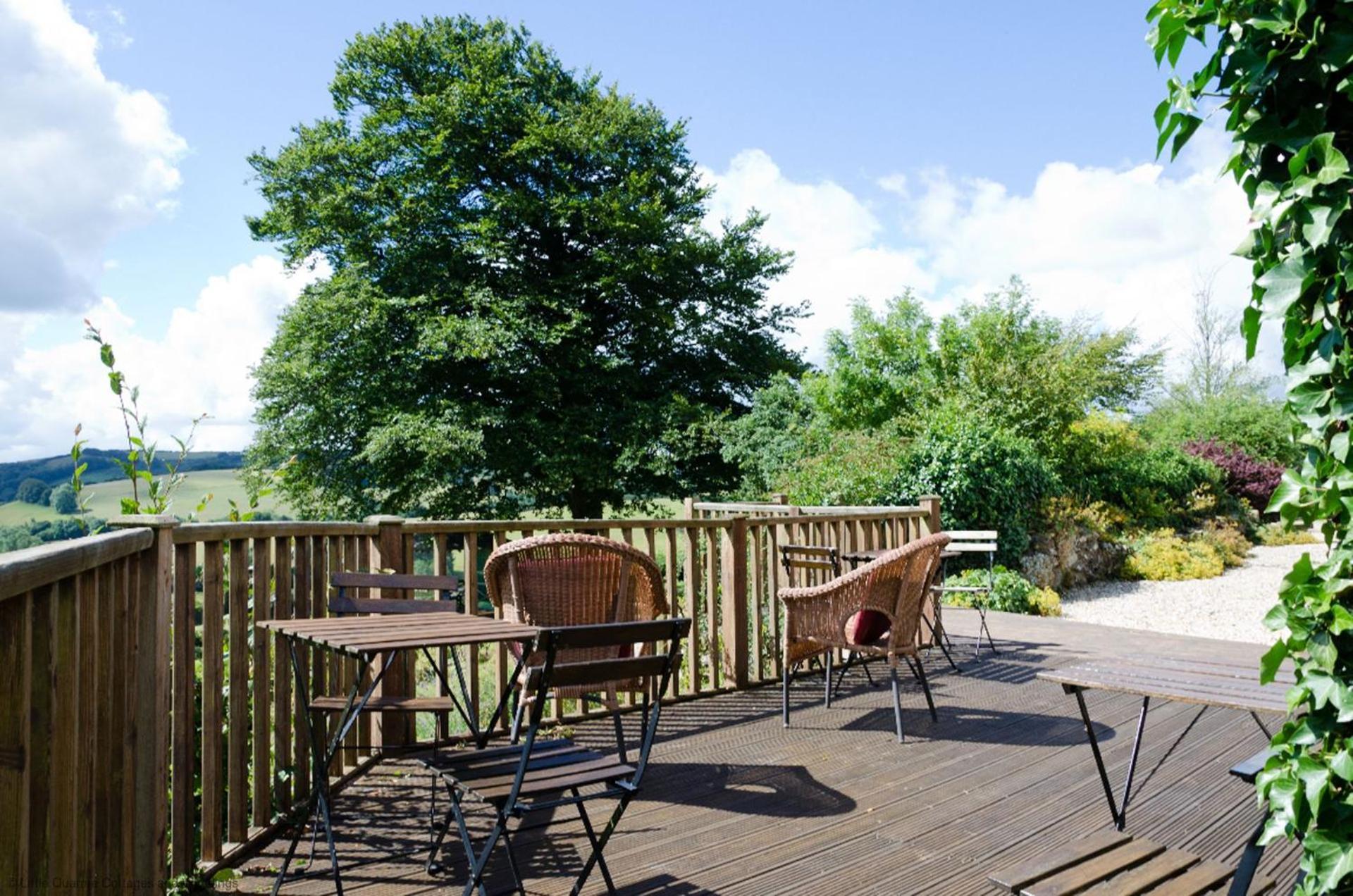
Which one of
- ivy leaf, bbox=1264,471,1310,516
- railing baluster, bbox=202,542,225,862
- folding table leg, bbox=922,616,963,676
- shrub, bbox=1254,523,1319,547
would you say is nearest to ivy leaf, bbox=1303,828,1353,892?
ivy leaf, bbox=1264,471,1310,516

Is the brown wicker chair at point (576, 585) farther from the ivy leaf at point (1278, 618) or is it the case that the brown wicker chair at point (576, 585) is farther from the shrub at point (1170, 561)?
the shrub at point (1170, 561)

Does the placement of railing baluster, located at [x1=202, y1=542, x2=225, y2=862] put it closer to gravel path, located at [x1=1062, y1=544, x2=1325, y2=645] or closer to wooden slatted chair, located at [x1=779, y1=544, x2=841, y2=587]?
wooden slatted chair, located at [x1=779, y1=544, x2=841, y2=587]

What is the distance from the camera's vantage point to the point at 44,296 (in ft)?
20.0

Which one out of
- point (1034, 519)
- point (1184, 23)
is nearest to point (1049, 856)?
point (1184, 23)

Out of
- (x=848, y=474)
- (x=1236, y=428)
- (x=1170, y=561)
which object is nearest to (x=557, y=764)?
(x=848, y=474)

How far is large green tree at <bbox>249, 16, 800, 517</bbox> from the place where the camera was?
62.3 ft

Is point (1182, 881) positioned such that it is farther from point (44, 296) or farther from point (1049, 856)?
point (44, 296)

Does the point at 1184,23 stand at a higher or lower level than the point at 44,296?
lower

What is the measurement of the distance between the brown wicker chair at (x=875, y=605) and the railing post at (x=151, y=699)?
303 cm

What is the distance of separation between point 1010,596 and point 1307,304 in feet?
31.8

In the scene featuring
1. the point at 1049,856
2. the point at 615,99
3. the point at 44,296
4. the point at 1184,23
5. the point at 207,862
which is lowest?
the point at 207,862

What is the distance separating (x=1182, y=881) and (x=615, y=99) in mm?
20910

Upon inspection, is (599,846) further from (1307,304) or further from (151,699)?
(1307,304)

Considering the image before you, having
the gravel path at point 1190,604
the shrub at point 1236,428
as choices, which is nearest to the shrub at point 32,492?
the gravel path at point 1190,604
